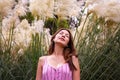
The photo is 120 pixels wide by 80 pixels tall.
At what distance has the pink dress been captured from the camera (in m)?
3.50

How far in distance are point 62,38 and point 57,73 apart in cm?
27

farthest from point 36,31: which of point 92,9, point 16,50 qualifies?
point 92,9

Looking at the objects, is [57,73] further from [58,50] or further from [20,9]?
[20,9]

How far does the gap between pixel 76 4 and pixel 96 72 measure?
0.80m

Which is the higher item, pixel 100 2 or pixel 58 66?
pixel 100 2

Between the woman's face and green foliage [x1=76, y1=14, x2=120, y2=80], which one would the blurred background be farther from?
the woman's face

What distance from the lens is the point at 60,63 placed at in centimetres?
354

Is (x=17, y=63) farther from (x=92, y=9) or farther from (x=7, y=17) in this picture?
(x=92, y=9)

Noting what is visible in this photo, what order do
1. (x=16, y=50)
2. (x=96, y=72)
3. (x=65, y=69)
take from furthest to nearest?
1. (x=16, y=50)
2. (x=96, y=72)
3. (x=65, y=69)

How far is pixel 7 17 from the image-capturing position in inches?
181

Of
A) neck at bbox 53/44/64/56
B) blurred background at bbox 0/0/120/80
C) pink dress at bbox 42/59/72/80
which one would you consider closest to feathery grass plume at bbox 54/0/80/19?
blurred background at bbox 0/0/120/80

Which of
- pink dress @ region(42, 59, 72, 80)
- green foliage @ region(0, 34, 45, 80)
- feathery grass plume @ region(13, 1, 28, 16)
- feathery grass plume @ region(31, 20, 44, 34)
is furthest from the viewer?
feathery grass plume @ region(13, 1, 28, 16)

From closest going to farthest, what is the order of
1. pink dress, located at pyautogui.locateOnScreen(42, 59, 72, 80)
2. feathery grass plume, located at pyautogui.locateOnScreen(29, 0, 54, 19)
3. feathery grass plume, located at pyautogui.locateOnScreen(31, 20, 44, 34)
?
pink dress, located at pyautogui.locateOnScreen(42, 59, 72, 80) → feathery grass plume, located at pyautogui.locateOnScreen(31, 20, 44, 34) → feathery grass plume, located at pyautogui.locateOnScreen(29, 0, 54, 19)

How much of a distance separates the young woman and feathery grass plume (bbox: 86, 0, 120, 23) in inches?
31.9
